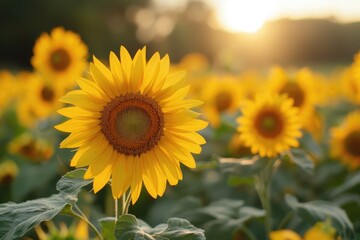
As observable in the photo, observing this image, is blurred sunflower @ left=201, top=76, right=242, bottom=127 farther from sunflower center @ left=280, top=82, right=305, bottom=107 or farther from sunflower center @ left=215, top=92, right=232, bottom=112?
sunflower center @ left=280, top=82, right=305, bottom=107

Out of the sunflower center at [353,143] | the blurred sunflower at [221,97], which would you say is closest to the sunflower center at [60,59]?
the blurred sunflower at [221,97]

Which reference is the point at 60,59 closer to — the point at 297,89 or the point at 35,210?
the point at 297,89

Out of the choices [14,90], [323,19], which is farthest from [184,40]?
[14,90]

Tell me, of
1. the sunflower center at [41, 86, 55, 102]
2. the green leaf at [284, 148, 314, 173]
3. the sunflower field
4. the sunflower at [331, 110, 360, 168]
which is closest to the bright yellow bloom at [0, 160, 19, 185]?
the sunflower field

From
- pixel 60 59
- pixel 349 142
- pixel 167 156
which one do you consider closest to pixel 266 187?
pixel 167 156

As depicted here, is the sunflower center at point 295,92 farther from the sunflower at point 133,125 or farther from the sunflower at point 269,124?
the sunflower at point 133,125

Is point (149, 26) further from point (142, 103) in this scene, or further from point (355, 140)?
point (142, 103)
